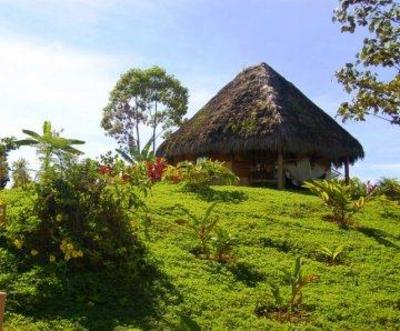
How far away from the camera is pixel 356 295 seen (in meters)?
6.43

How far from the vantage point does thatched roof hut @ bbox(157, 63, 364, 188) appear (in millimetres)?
15516

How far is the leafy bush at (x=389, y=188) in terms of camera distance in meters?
14.0

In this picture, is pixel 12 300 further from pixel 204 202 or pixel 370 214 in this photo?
pixel 370 214

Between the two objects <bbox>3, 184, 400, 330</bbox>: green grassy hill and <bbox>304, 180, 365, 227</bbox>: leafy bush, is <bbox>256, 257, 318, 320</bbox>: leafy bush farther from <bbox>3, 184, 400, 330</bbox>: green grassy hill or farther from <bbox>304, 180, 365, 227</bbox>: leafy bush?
<bbox>304, 180, 365, 227</bbox>: leafy bush

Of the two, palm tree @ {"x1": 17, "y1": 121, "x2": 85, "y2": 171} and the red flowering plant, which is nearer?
palm tree @ {"x1": 17, "y1": 121, "x2": 85, "y2": 171}

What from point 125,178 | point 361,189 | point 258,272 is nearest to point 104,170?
point 125,178

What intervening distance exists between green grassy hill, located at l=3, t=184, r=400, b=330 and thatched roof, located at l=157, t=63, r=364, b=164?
5.17 meters

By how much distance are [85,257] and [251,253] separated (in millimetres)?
2369

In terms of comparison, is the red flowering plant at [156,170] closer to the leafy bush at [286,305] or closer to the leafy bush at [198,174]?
the leafy bush at [198,174]

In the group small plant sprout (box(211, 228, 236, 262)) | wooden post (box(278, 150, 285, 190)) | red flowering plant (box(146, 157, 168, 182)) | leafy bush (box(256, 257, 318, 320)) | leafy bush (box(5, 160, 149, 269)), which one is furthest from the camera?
wooden post (box(278, 150, 285, 190))

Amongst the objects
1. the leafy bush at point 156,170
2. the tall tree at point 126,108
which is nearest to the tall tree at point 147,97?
the tall tree at point 126,108

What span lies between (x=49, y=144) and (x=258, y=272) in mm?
2653

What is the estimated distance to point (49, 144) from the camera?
619cm

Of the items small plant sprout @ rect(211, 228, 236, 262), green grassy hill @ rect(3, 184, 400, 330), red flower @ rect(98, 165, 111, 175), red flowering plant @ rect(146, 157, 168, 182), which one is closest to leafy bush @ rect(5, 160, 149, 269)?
red flower @ rect(98, 165, 111, 175)
